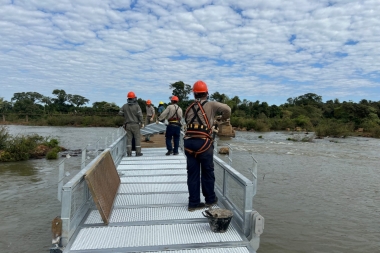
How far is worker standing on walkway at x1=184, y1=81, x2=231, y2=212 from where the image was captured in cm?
462

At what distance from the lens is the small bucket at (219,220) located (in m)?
3.93

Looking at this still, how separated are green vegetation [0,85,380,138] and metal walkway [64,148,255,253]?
34.3m

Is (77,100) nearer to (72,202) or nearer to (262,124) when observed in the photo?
(262,124)

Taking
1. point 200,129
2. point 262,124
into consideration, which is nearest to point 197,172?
point 200,129

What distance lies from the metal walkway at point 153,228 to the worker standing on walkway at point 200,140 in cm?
33

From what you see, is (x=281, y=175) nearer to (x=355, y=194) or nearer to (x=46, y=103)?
(x=355, y=194)

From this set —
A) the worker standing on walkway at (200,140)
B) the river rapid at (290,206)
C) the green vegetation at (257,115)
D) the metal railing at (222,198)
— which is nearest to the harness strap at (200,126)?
the worker standing on walkway at (200,140)

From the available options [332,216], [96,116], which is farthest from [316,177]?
[96,116]

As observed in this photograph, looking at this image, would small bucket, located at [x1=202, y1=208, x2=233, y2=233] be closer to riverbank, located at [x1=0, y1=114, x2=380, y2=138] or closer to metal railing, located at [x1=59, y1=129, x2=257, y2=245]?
metal railing, located at [x1=59, y1=129, x2=257, y2=245]

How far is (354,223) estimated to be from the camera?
8586 mm

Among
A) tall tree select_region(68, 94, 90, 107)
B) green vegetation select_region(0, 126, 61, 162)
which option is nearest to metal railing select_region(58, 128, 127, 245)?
green vegetation select_region(0, 126, 61, 162)

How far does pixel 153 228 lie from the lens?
4.17 metres

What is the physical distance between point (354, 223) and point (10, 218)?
899 cm

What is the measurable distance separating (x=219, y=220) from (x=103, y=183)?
1914 mm
